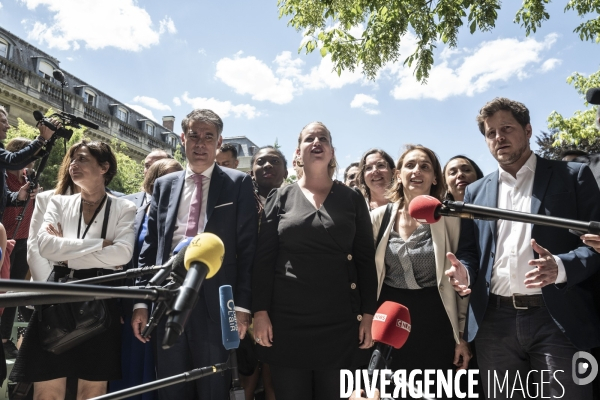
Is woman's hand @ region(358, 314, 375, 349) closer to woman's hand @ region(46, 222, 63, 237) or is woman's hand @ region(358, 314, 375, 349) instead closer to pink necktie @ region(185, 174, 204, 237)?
pink necktie @ region(185, 174, 204, 237)

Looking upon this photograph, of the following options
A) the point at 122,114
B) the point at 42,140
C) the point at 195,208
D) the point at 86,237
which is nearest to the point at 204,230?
the point at 195,208

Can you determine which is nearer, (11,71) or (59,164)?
(59,164)

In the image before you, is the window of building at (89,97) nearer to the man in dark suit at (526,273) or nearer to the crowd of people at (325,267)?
the crowd of people at (325,267)

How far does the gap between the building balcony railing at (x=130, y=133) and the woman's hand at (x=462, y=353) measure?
34812 mm

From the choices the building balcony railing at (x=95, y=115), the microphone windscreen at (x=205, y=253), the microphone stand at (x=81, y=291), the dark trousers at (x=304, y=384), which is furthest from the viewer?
the building balcony railing at (x=95, y=115)

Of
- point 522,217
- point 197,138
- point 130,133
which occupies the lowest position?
point 522,217

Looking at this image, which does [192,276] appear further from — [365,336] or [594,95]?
[594,95]

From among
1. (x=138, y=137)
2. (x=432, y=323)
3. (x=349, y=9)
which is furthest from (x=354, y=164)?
(x=138, y=137)

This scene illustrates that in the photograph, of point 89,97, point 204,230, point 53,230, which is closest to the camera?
point 204,230

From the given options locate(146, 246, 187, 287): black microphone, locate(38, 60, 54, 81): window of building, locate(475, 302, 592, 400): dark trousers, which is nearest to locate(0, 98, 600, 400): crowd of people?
locate(475, 302, 592, 400): dark trousers

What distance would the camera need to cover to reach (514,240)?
115 inches

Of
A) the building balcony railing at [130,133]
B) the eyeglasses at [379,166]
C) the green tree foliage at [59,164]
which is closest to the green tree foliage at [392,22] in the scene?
the eyeglasses at [379,166]

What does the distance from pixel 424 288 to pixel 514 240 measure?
0.77 metres

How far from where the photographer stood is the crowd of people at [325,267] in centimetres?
282
